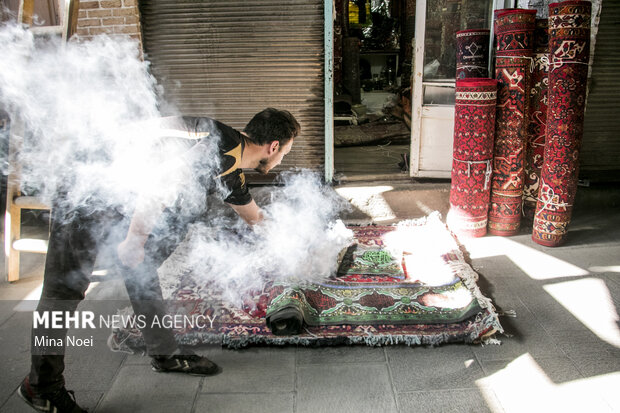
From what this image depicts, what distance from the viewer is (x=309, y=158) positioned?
5.50m

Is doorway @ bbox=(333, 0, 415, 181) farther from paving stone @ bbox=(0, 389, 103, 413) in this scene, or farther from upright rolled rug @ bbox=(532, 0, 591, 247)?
paving stone @ bbox=(0, 389, 103, 413)

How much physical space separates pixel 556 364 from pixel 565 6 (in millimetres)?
2906

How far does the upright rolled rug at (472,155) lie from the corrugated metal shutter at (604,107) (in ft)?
5.98

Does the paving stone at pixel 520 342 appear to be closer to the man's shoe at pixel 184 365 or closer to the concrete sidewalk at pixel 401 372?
the concrete sidewalk at pixel 401 372

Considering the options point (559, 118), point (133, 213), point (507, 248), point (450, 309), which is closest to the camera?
point (133, 213)

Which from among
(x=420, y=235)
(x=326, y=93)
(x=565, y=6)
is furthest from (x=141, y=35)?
(x=565, y=6)

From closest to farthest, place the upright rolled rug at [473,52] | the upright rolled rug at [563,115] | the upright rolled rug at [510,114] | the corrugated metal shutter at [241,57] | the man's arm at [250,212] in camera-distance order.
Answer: the man's arm at [250,212], the upright rolled rug at [563,115], the upright rolled rug at [510,114], the upright rolled rug at [473,52], the corrugated metal shutter at [241,57]

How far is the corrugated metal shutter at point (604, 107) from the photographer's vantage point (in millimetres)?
5117

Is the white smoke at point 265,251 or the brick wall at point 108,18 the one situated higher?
the brick wall at point 108,18

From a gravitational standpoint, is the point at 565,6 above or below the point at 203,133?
above

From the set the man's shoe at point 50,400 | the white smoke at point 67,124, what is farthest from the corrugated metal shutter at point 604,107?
the man's shoe at point 50,400

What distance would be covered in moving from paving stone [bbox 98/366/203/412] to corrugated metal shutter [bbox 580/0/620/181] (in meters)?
5.08

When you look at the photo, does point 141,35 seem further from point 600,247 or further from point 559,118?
point 600,247

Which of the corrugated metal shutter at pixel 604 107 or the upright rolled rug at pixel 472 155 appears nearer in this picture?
the upright rolled rug at pixel 472 155
